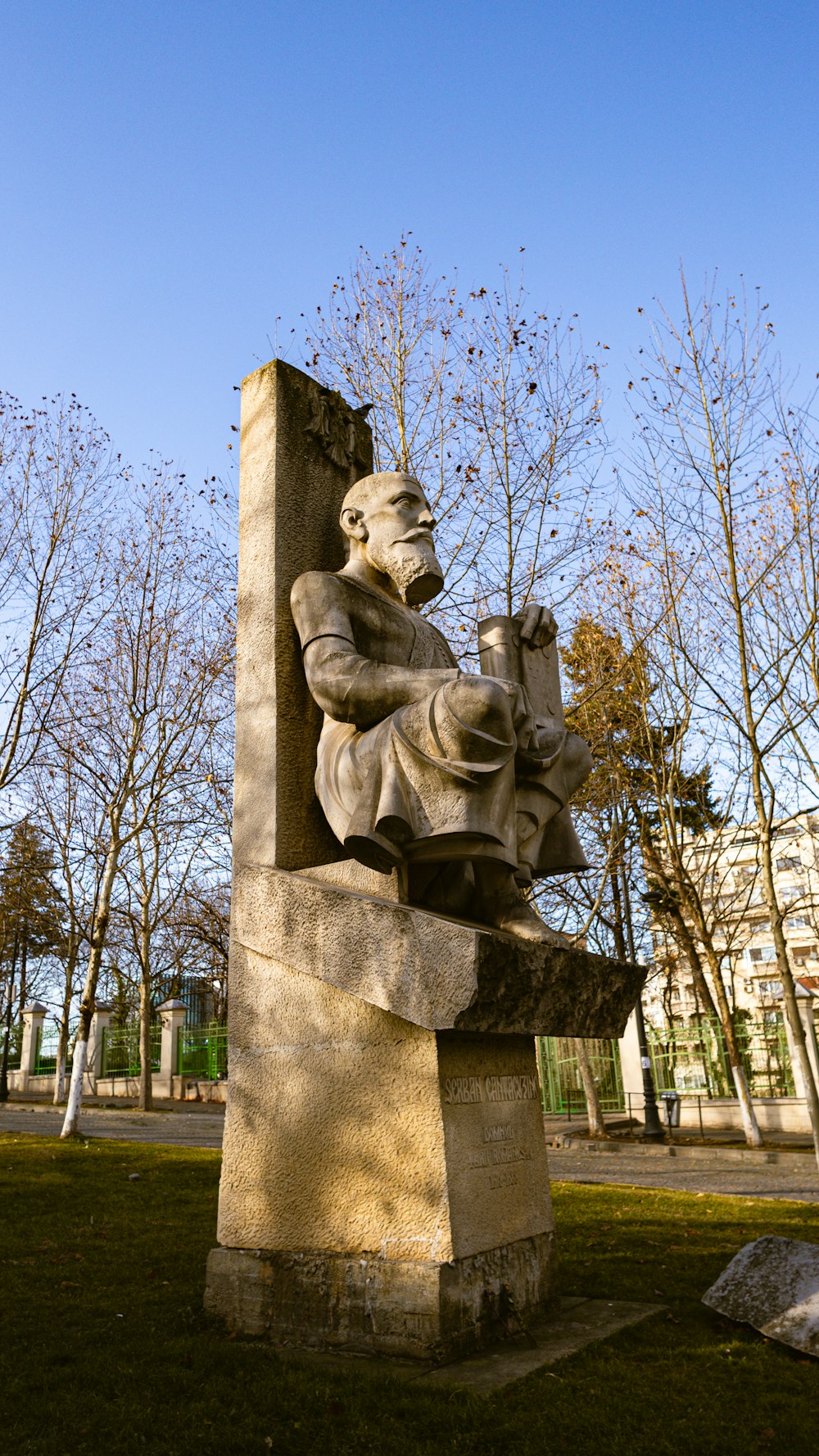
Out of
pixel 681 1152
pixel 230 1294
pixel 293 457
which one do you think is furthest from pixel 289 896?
pixel 681 1152

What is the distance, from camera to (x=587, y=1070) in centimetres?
1806

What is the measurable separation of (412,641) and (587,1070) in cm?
1487

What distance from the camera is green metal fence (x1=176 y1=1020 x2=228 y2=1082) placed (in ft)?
89.1

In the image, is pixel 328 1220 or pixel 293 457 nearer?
pixel 328 1220

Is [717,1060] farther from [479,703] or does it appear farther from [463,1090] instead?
[479,703]

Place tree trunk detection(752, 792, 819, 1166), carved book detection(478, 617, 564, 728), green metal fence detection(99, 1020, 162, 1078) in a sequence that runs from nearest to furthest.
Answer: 1. carved book detection(478, 617, 564, 728)
2. tree trunk detection(752, 792, 819, 1166)
3. green metal fence detection(99, 1020, 162, 1078)

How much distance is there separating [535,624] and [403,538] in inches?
28.4

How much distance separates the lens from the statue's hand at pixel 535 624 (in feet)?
15.8

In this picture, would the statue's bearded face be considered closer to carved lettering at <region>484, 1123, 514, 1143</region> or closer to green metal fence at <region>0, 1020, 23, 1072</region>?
carved lettering at <region>484, 1123, 514, 1143</region>

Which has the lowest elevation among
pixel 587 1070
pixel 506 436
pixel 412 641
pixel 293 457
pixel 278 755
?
pixel 587 1070

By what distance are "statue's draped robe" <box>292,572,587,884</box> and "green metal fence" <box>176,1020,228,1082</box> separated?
24142 mm

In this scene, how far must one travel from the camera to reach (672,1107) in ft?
64.8

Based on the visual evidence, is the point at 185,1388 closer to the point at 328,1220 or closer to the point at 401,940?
the point at 328,1220

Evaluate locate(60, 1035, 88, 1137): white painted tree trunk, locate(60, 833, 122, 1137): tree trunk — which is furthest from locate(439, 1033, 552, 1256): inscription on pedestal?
locate(60, 833, 122, 1137): tree trunk
